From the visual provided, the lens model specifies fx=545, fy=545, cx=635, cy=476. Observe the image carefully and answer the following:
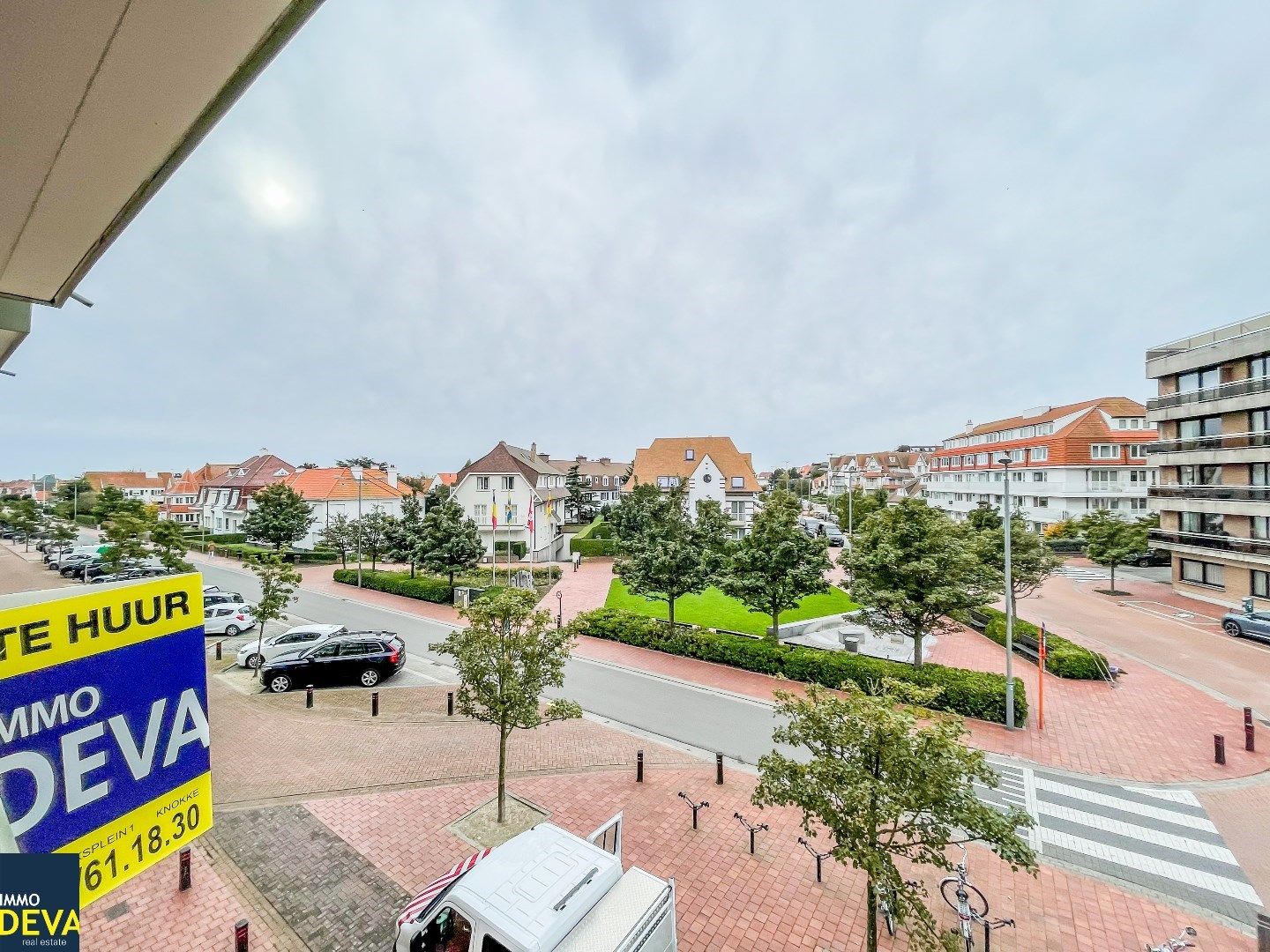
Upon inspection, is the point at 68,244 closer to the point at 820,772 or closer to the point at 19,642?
the point at 19,642

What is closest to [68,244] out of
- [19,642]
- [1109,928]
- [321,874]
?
[19,642]

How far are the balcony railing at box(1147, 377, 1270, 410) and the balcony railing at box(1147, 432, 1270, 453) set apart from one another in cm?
199

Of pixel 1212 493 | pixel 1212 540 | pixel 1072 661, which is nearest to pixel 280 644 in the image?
pixel 1072 661

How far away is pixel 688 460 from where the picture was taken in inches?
2060

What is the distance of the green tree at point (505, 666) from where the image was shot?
32.1 feet

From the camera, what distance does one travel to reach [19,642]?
2359 mm

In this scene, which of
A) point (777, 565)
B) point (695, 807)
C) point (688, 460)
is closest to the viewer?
point (695, 807)

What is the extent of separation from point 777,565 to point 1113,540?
24512 millimetres

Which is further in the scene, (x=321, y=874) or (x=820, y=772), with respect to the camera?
(x=321, y=874)

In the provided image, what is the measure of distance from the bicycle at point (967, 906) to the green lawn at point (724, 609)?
536 inches

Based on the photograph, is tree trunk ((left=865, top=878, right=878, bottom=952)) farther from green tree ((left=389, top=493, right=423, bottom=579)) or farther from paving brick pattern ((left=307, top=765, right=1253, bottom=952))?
green tree ((left=389, top=493, right=423, bottom=579))

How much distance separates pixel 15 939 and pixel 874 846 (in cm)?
685

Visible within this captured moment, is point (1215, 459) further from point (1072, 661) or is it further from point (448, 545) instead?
point (448, 545)

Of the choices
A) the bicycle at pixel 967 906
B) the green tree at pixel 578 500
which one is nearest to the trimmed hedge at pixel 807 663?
the bicycle at pixel 967 906
